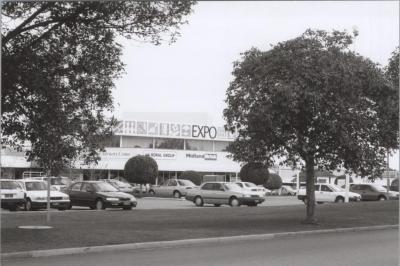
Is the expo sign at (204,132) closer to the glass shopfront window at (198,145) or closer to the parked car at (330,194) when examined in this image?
the glass shopfront window at (198,145)

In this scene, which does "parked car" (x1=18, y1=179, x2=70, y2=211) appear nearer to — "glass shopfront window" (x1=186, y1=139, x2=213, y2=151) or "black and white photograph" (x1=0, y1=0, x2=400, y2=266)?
"black and white photograph" (x1=0, y1=0, x2=400, y2=266)

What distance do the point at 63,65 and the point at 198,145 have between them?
61049mm

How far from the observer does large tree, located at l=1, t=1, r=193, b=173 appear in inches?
523

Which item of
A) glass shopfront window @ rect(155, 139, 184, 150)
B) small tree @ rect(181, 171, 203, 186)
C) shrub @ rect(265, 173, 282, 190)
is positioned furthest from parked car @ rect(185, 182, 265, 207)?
glass shopfront window @ rect(155, 139, 184, 150)

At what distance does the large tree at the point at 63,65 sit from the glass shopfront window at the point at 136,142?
181 feet

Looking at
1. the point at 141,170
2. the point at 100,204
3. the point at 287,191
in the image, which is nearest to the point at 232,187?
the point at 100,204

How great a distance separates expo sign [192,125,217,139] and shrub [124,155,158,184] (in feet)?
71.7

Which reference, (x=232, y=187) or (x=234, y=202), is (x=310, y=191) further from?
(x=232, y=187)

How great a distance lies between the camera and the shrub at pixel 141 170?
168 ft

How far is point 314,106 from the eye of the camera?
18250mm

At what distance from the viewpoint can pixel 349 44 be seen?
19.2 meters

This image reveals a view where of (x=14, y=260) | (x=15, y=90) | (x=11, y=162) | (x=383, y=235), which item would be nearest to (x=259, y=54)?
(x=383, y=235)

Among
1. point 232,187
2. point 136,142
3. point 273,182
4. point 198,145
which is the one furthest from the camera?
point 198,145

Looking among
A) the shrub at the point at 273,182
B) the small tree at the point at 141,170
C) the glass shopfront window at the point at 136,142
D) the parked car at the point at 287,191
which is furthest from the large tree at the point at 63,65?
the glass shopfront window at the point at 136,142
